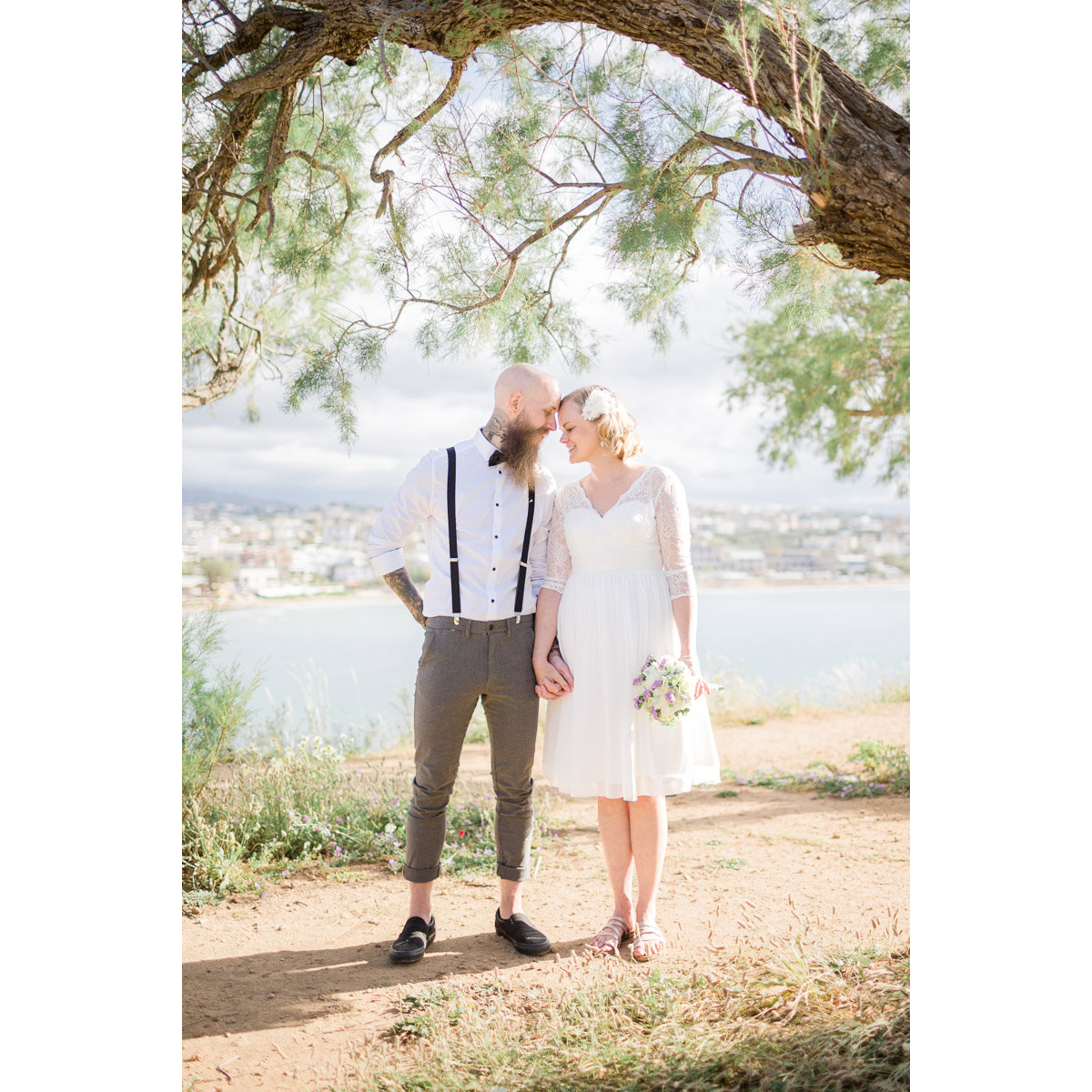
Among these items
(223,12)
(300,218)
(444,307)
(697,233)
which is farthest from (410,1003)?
(223,12)

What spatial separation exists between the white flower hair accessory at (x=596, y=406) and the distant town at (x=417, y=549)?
16842 mm

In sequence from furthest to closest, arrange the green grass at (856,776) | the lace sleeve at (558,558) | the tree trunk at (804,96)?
the green grass at (856,776)
the lace sleeve at (558,558)
the tree trunk at (804,96)

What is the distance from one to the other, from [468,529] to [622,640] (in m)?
0.58

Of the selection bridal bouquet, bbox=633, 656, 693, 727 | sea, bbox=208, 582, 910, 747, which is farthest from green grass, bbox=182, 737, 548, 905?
bridal bouquet, bbox=633, 656, 693, 727

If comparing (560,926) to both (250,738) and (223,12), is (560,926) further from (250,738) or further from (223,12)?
(223,12)

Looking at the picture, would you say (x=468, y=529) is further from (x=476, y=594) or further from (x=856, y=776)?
(x=856, y=776)

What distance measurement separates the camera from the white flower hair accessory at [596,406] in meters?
2.76

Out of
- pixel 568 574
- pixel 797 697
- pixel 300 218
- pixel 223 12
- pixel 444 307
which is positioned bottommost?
pixel 797 697

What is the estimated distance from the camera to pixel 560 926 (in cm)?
315

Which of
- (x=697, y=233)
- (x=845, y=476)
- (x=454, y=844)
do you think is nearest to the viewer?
(x=697, y=233)

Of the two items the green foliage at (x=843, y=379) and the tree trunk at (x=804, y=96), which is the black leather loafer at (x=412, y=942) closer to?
the tree trunk at (x=804, y=96)

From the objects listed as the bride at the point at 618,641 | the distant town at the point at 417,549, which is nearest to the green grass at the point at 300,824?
the bride at the point at 618,641

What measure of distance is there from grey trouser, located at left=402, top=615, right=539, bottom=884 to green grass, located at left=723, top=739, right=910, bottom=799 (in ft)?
9.40
